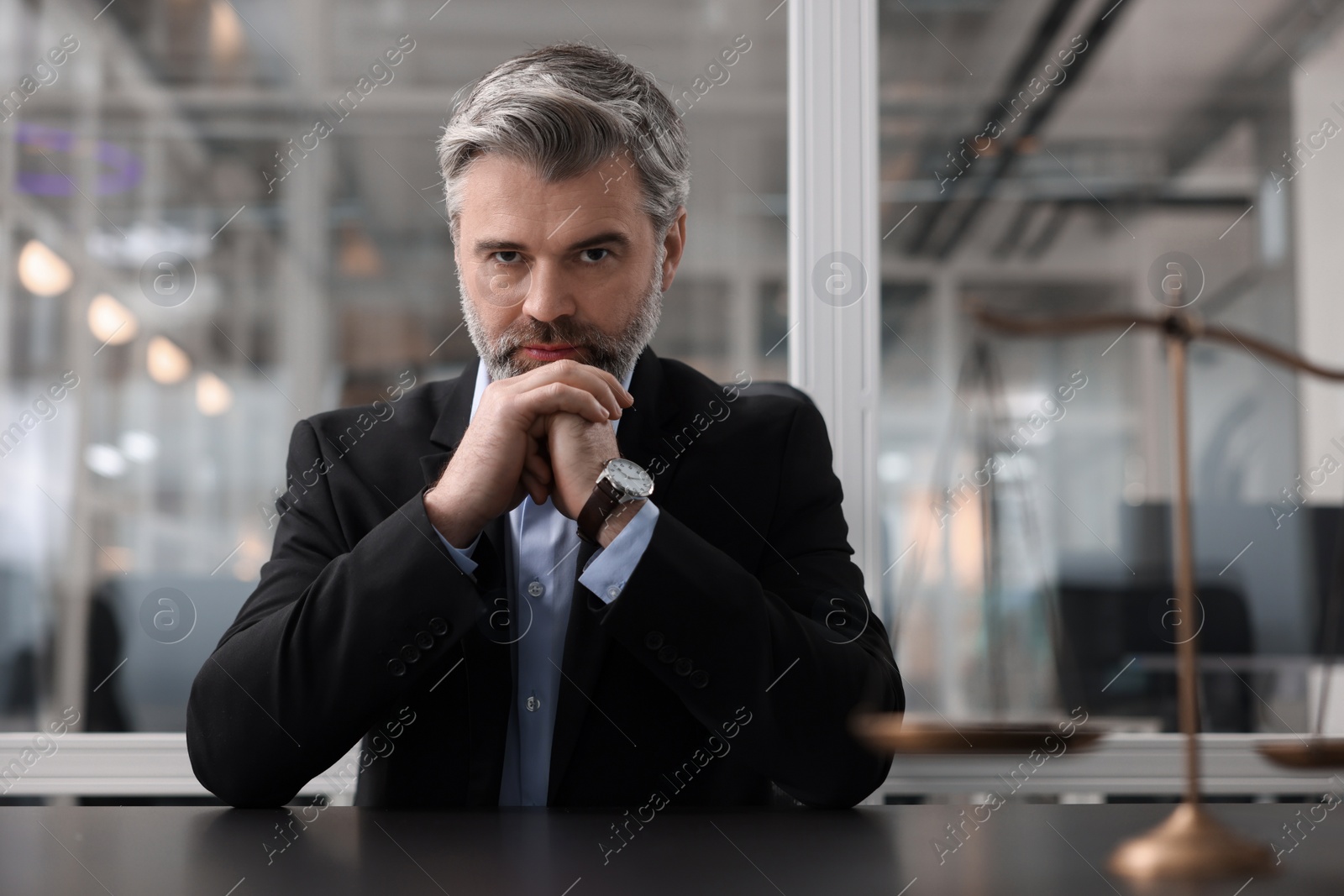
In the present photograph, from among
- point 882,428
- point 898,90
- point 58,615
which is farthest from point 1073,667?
point 58,615

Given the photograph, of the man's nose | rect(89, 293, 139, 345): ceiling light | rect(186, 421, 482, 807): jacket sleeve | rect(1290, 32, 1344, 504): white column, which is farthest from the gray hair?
rect(1290, 32, 1344, 504): white column

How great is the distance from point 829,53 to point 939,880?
1.60 meters

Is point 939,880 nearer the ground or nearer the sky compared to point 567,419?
nearer the ground

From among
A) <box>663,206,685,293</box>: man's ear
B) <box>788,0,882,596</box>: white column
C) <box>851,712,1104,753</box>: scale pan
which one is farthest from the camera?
<box>788,0,882,596</box>: white column

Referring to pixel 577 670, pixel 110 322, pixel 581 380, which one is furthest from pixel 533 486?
pixel 110 322

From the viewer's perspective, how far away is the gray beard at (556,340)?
53.4 inches

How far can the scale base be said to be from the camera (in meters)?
0.68

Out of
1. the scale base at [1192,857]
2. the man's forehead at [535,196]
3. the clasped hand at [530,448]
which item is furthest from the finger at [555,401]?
the scale base at [1192,857]

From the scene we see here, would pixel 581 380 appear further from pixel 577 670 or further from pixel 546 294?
pixel 577 670

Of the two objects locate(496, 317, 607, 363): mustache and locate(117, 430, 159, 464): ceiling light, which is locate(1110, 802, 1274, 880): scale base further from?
locate(117, 430, 159, 464): ceiling light

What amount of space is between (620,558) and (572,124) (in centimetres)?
58

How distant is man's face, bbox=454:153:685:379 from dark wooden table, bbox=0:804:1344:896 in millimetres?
586

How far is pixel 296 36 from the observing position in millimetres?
2156

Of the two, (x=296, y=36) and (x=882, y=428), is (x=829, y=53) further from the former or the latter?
(x=296, y=36)
